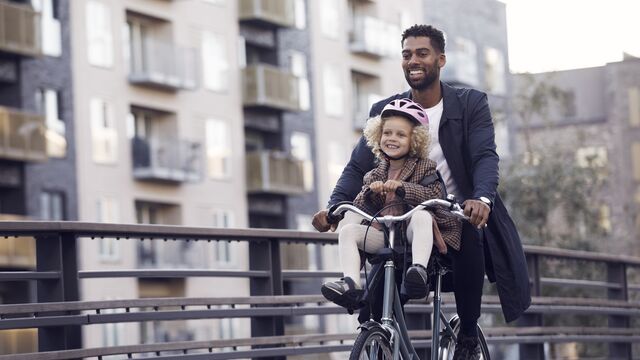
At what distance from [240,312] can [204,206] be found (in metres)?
40.6

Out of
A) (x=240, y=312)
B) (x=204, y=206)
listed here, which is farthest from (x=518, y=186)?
(x=240, y=312)

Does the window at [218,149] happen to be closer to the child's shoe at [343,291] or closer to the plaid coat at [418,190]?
the plaid coat at [418,190]

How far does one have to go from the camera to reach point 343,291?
279 inches

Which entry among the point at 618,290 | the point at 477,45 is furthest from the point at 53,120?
the point at 618,290

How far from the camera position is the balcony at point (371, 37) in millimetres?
60062

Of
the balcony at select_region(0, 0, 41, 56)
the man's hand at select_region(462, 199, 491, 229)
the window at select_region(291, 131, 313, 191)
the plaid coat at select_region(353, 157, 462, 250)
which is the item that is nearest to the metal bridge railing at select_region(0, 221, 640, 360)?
the plaid coat at select_region(353, 157, 462, 250)

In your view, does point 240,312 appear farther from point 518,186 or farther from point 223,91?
point 223,91

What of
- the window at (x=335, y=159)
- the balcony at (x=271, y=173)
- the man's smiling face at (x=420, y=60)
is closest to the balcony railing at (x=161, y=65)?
the balcony at (x=271, y=173)

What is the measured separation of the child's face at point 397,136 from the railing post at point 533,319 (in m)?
6.26

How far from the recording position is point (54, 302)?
28.8 feet

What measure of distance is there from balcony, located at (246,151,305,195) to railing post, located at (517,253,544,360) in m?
38.7

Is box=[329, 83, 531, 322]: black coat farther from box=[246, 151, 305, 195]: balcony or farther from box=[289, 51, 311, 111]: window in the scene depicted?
box=[289, 51, 311, 111]: window

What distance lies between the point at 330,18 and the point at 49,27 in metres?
17.0

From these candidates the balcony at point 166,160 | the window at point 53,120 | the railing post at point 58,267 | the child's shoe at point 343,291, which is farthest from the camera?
the balcony at point 166,160
